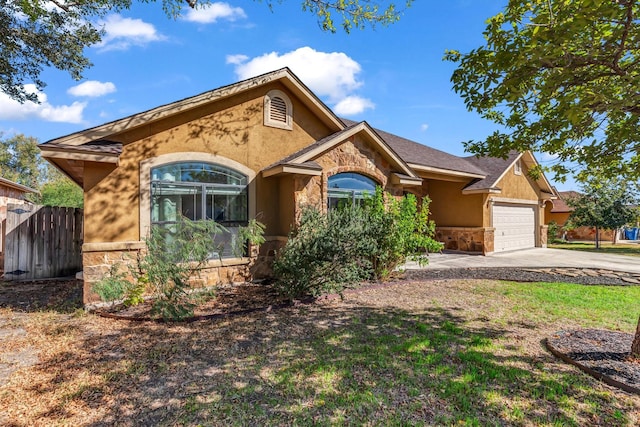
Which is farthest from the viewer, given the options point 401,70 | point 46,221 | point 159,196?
point 401,70

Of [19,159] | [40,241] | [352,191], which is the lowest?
[40,241]

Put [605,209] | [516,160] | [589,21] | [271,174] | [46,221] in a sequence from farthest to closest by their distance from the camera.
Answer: [605,209]
[516,160]
[46,221]
[271,174]
[589,21]

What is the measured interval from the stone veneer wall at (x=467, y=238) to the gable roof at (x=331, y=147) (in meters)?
6.98

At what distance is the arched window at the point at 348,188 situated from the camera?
10055 mm

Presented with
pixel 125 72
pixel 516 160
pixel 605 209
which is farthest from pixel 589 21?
pixel 605 209

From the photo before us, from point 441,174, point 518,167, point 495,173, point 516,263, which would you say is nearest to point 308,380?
point 516,263

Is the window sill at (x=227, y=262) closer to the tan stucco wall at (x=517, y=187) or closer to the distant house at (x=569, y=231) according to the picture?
the tan stucco wall at (x=517, y=187)

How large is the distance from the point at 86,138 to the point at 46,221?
4.98 m

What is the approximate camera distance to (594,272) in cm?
1138

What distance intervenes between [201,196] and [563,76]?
7.61m

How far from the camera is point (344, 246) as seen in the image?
7.34 metres

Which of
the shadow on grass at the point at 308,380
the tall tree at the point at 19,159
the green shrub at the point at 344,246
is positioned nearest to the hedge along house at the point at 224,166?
the green shrub at the point at 344,246

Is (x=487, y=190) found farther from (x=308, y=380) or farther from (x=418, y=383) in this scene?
(x=308, y=380)

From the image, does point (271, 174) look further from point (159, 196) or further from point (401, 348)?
point (401, 348)
